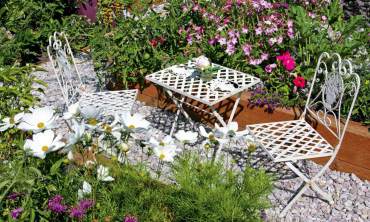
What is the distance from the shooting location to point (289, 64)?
4.05 meters

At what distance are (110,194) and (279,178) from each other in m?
1.74

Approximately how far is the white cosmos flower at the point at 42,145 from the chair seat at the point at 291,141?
1.59m

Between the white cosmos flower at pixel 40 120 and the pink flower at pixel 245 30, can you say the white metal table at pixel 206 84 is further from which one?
the white cosmos flower at pixel 40 120

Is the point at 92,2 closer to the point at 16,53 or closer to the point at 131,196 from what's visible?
the point at 16,53

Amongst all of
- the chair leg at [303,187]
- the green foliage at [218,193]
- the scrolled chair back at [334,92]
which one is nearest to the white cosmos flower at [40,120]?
the green foliage at [218,193]

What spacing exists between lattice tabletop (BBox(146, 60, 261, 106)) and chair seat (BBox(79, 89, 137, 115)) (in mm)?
261

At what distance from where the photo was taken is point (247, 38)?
14.9 feet

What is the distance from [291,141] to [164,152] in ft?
→ 4.81

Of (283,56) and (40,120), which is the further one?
(283,56)

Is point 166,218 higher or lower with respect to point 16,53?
Answer: higher

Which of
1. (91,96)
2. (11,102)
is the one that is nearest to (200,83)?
(91,96)

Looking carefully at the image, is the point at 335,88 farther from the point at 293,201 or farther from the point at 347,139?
the point at 293,201

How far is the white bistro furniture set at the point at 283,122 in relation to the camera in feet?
10.4

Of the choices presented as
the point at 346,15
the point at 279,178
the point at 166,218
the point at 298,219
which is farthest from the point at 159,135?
the point at 346,15
